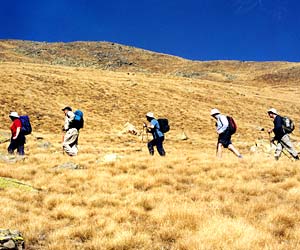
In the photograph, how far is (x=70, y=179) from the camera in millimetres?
11617

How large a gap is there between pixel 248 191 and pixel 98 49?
405 ft

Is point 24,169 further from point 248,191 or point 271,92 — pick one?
point 271,92

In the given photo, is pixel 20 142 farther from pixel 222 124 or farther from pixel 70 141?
pixel 222 124

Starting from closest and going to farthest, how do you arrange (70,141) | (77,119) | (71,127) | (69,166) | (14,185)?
(14,185) < (69,166) < (77,119) < (71,127) < (70,141)

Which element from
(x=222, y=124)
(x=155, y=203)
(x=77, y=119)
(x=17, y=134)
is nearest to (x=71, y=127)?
(x=77, y=119)

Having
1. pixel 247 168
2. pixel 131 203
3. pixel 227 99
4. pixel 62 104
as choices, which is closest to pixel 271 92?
pixel 227 99

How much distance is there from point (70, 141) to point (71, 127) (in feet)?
1.95

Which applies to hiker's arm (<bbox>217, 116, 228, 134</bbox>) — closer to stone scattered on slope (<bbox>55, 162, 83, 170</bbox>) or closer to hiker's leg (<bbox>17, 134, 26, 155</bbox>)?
stone scattered on slope (<bbox>55, 162, 83, 170</bbox>)

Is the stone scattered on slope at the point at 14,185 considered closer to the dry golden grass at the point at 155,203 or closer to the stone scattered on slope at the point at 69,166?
the dry golden grass at the point at 155,203

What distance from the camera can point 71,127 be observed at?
15883 mm

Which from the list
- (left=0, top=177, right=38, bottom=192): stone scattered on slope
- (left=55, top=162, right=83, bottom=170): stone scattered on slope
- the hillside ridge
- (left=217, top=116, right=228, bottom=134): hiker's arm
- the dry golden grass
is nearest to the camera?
the dry golden grass

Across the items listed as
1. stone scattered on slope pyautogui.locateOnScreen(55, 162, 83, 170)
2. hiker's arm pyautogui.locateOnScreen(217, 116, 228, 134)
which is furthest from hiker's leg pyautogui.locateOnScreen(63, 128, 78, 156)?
hiker's arm pyautogui.locateOnScreen(217, 116, 228, 134)

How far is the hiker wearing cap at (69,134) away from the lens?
1563cm

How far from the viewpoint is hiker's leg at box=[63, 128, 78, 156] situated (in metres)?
15.9
